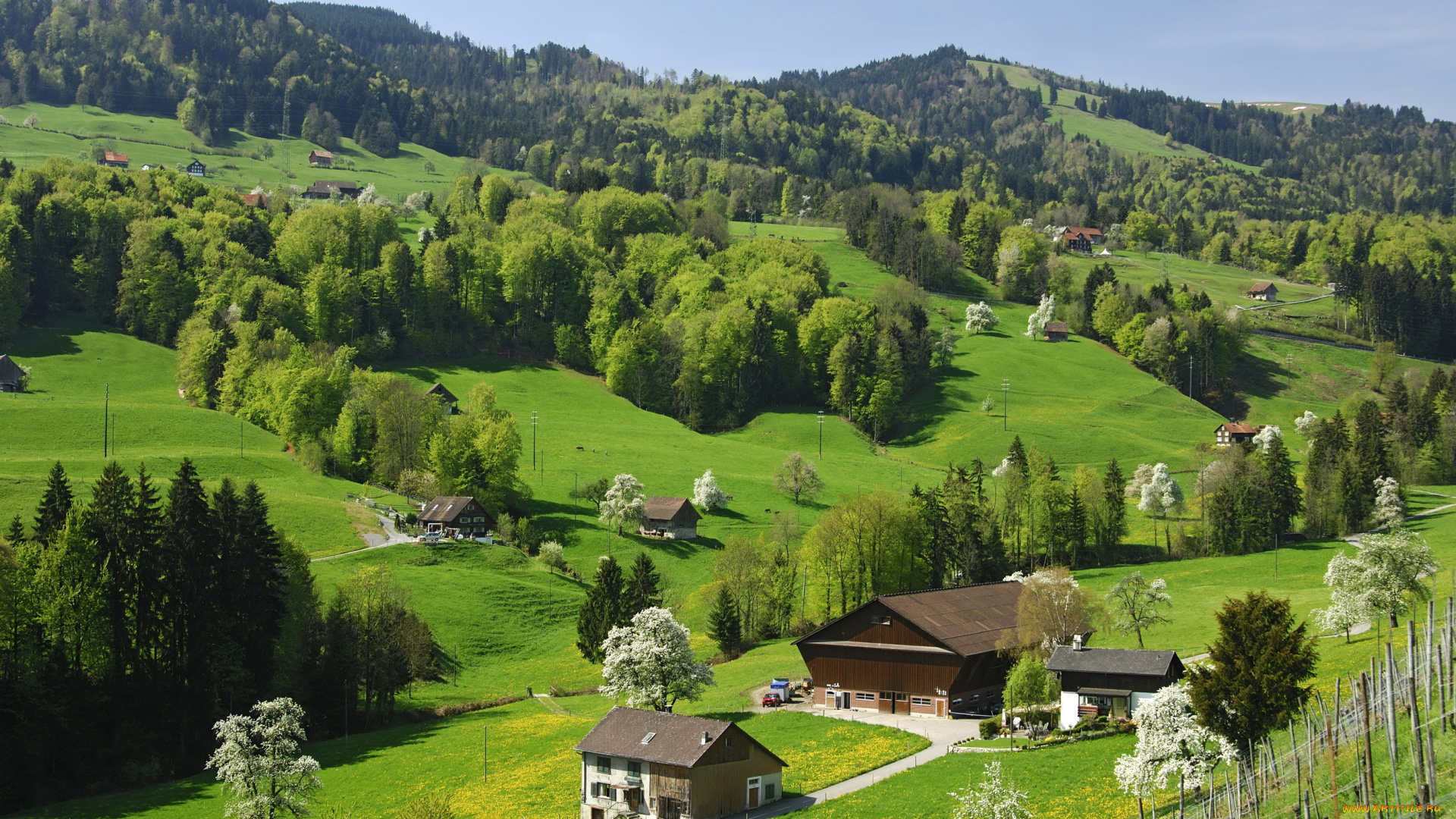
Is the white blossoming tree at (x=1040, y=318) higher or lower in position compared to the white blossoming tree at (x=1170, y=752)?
higher

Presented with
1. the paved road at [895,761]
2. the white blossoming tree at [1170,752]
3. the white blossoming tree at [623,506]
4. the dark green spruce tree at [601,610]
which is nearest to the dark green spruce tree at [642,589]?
the dark green spruce tree at [601,610]

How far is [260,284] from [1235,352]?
118582 mm

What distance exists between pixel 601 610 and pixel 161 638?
2346cm

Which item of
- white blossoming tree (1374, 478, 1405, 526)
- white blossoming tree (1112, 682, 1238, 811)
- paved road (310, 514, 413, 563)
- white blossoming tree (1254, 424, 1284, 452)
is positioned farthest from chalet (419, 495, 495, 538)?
white blossoming tree (1254, 424, 1284, 452)

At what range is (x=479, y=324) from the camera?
153000 millimetres

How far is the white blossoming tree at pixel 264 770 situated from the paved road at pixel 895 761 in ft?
53.5

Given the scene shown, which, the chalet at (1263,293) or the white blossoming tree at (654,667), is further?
the chalet at (1263,293)

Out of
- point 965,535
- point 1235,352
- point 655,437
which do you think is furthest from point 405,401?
point 1235,352

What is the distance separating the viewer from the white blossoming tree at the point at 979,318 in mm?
166000

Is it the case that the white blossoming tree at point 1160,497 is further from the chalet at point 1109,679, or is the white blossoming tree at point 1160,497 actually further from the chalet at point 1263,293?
the chalet at point 1263,293

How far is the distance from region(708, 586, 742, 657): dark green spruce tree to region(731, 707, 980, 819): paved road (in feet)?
45.2

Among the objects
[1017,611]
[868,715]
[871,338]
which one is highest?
[871,338]

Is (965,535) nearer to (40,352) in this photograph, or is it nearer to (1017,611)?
(1017,611)

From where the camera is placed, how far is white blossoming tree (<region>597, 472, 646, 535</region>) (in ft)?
317
